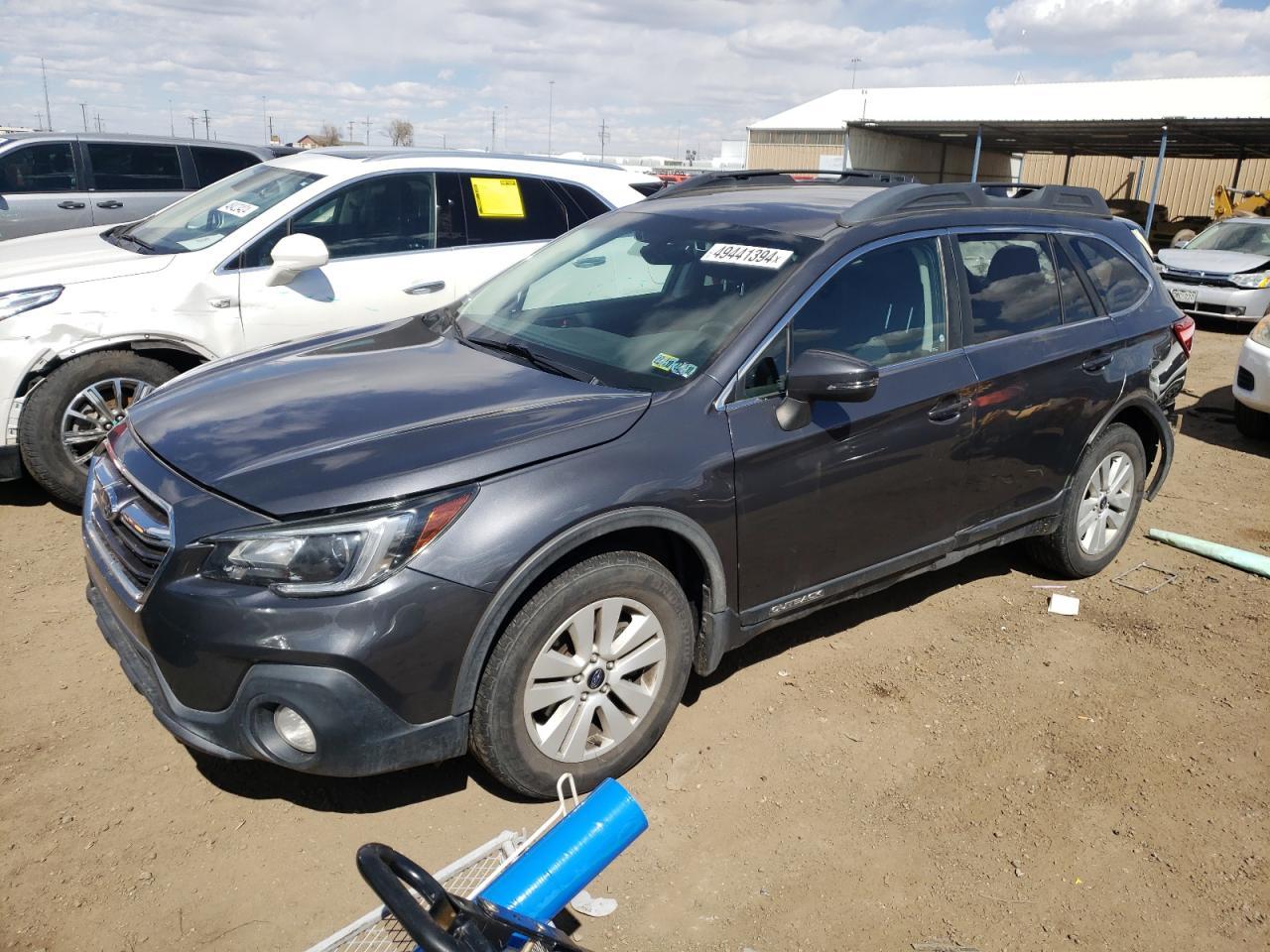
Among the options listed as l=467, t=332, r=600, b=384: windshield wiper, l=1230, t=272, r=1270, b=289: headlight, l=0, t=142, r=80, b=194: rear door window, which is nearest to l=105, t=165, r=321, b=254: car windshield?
l=467, t=332, r=600, b=384: windshield wiper

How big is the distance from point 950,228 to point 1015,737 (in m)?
1.95

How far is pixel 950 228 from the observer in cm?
379

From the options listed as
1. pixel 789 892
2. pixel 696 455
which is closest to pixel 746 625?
pixel 696 455

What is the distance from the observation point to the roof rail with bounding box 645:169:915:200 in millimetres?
4340

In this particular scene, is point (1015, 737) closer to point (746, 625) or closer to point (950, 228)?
point (746, 625)

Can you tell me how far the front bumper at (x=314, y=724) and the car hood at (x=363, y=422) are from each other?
446mm

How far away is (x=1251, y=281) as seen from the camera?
40.3ft

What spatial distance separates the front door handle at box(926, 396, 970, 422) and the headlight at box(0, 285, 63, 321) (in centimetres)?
416

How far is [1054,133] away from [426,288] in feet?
A: 93.2

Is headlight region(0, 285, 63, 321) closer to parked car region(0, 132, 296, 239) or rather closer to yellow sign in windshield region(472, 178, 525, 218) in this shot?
yellow sign in windshield region(472, 178, 525, 218)

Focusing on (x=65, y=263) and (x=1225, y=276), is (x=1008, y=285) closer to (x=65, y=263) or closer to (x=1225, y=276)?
(x=65, y=263)

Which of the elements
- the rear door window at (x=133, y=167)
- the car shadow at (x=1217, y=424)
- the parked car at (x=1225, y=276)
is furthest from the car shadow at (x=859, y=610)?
the parked car at (x=1225, y=276)

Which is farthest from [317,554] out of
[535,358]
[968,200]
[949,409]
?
[968,200]

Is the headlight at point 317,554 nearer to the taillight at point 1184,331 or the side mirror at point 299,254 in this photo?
the side mirror at point 299,254
